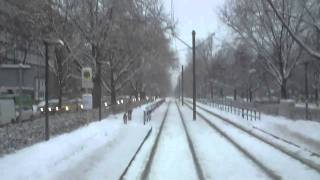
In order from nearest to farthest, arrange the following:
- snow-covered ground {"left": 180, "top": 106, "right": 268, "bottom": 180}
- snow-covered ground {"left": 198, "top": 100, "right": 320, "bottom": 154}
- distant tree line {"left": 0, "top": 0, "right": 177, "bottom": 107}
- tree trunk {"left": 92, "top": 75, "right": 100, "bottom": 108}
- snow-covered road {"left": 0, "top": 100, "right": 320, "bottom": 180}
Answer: snow-covered road {"left": 0, "top": 100, "right": 320, "bottom": 180} < snow-covered ground {"left": 180, "top": 106, "right": 268, "bottom": 180} < snow-covered ground {"left": 198, "top": 100, "right": 320, "bottom": 154} < distant tree line {"left": 0, "top": 0, "right": 177, "bottom": 107} < tree trunk {"left": 92, "top": 75, "right": 100, "bottom": 108}

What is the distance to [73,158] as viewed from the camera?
62.7ft

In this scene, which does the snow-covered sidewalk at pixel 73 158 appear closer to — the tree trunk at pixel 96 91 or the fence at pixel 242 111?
the tree trunk at pixel 96 91

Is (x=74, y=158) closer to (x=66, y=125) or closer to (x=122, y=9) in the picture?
(x=66, y=125)

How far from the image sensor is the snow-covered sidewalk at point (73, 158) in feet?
50.5

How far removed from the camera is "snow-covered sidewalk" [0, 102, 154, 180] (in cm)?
1540

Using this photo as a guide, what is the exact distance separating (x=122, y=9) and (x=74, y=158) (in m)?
32.6

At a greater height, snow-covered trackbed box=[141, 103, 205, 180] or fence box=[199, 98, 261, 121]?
fence box=[199, 98, 261, 121]

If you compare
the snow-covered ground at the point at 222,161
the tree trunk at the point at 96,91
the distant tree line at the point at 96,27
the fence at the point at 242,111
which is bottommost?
the snow-covered ground at the point at 222,161

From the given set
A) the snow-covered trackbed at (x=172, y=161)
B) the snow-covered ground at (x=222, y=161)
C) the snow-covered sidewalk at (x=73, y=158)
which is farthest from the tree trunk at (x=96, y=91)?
the snow-covered sidewalk at (x=73, y=158)

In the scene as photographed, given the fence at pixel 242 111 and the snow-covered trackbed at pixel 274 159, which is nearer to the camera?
the snow-covered trackbed at pixel 274 159

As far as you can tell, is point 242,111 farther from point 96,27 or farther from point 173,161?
point 173,161

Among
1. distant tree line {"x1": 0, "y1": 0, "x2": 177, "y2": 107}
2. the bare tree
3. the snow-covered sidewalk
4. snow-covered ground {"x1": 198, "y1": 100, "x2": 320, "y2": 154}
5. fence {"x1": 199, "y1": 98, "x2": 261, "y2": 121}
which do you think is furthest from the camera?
the bare tree

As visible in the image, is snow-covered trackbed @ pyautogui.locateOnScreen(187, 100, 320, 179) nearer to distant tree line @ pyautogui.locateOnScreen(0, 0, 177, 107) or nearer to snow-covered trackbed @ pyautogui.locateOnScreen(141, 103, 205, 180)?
snow-covered trackbed @ pyautogui.locateOnScreen(141, 103, 205, 180)

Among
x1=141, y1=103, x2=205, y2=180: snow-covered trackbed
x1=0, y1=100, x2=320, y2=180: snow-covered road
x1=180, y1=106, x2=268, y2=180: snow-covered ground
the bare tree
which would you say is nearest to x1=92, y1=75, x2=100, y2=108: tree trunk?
the bare tree
